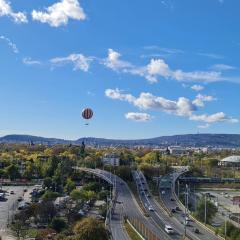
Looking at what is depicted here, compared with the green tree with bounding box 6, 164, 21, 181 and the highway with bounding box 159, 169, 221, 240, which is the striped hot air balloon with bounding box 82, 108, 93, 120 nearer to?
the highway with bounding box 159, 169, 221, 240

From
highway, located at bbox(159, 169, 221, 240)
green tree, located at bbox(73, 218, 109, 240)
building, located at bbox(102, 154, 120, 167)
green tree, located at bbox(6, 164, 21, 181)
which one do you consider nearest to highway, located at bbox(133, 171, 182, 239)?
highway, located at bbox(159, 169, 221, 240)

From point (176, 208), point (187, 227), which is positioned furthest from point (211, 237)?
point (176, 208)

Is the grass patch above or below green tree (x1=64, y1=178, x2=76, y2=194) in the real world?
below

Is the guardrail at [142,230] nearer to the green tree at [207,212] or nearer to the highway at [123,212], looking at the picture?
the highway at [123,212]

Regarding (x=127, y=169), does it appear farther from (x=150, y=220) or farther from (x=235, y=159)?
(x=235, y=159)

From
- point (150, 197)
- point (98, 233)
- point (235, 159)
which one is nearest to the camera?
point (98, 233)

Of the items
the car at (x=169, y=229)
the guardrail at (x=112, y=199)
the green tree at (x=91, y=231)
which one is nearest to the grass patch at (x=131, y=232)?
the guardrail at (x=112, y=199)
